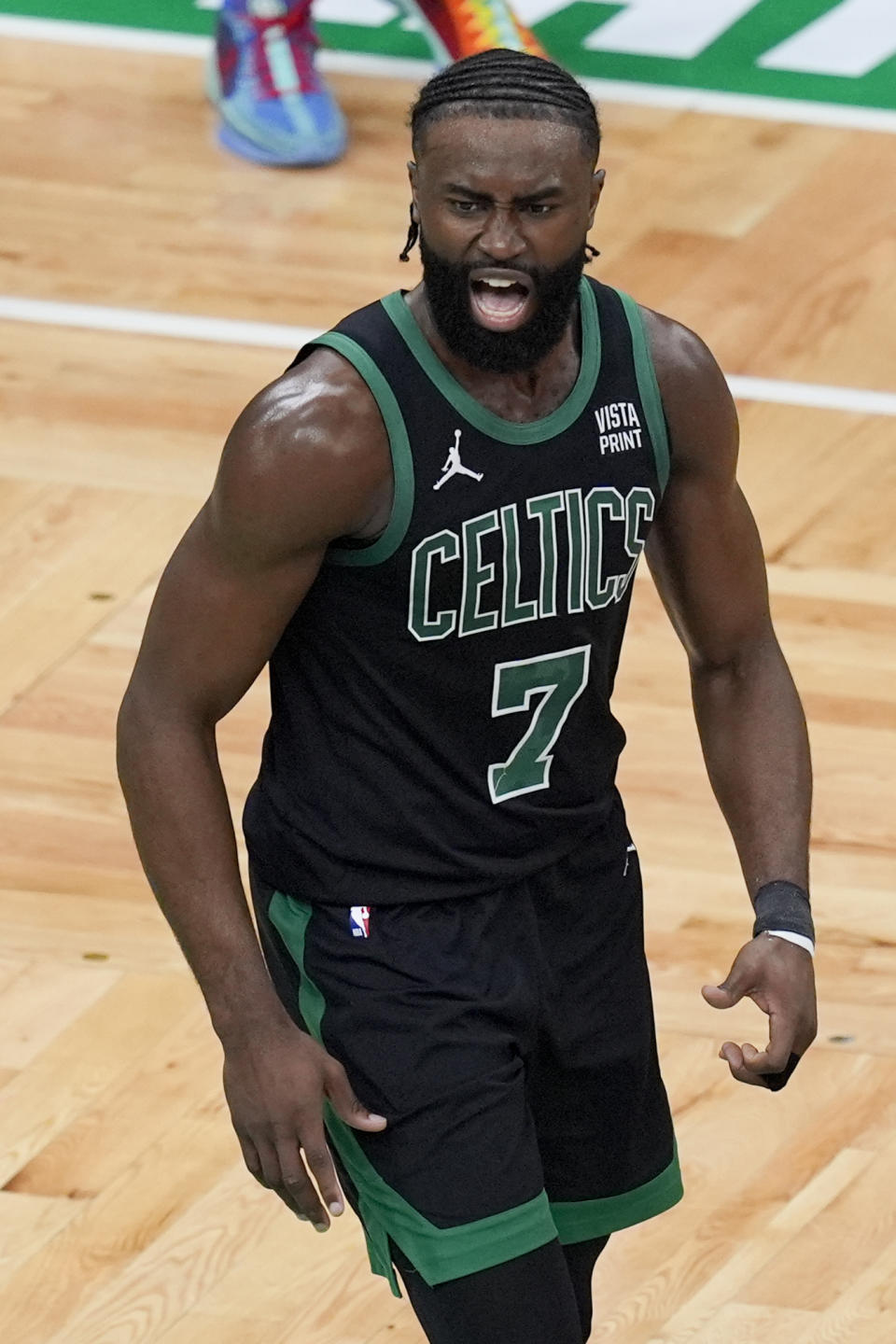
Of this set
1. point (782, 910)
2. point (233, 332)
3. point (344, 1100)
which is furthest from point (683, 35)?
point (344, 1100)

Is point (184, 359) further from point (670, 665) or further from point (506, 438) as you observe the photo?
Answer: point (506, 438)

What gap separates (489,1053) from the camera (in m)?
2.41

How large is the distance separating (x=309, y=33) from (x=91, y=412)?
6.28 ft

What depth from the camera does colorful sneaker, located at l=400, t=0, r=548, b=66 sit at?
22.6 feet

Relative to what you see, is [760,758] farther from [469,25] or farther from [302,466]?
[469,25]

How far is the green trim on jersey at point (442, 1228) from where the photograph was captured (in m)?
2.35

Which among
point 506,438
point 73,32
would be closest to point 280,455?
point 506,438

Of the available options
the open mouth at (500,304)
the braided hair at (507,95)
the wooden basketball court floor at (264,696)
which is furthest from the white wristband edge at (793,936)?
the wooden basketball court floor at (264,696)

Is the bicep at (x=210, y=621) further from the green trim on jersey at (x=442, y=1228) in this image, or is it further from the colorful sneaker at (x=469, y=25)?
the colorful sneaker at (x=469, y=25)

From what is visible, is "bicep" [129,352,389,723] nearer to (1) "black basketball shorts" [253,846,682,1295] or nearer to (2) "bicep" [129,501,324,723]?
(2) "bicep" [129,501,324,723]

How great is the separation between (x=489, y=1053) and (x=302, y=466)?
1.85 ft

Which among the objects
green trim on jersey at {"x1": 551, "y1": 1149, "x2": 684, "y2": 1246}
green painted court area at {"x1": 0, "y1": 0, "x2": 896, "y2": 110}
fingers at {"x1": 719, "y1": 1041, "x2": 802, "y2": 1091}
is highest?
fingers at {"x1": 719, "y1": 1041, "x2": 802, "y2": 1091}

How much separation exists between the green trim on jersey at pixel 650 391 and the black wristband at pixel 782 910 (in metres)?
0.40

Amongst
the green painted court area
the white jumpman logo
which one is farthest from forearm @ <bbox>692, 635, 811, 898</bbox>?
the green painted court area
